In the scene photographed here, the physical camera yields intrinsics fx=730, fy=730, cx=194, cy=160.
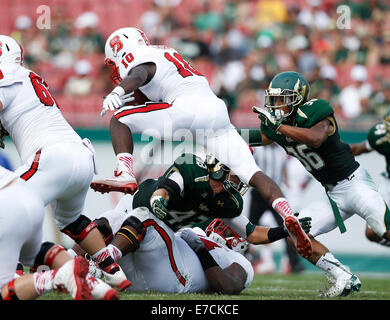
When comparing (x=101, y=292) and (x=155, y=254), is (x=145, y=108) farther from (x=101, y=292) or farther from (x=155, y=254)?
(x=101, y=292)

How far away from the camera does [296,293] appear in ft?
19.4

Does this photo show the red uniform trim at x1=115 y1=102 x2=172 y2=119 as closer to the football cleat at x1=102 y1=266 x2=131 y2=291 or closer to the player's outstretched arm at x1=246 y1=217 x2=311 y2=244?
the player's outstretched arm at x1=246 y1=217 x2=311 y2=244

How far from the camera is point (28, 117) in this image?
15.0 feet

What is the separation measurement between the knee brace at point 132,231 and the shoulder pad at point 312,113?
1.65 metres

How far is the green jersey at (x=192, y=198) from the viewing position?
5379mm

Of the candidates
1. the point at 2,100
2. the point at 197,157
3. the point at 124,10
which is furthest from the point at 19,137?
the point at 124,10

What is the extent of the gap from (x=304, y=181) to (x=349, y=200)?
137 inches

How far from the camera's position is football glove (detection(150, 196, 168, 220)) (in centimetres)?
504

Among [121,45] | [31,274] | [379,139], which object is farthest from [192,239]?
[379,139]

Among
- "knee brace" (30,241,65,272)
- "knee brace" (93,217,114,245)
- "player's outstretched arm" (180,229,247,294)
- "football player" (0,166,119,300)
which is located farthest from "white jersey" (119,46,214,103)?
"football player" (0,166,119,300)

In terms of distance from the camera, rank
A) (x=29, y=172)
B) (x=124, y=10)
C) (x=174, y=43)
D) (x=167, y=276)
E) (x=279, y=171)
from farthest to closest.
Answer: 1. (x=124, y=10)
2. (x=174, y=43)
3. (x=279, y=171)
4. (x=167, y=276)
5. (x=29, y=172)

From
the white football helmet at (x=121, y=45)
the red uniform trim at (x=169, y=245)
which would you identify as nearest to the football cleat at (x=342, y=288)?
the red uniform trim at (x=169, y=245)

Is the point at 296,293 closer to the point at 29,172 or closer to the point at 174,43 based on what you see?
the point at 29,172

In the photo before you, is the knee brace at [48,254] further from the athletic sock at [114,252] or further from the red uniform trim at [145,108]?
the red uniform trim at [145,108]
